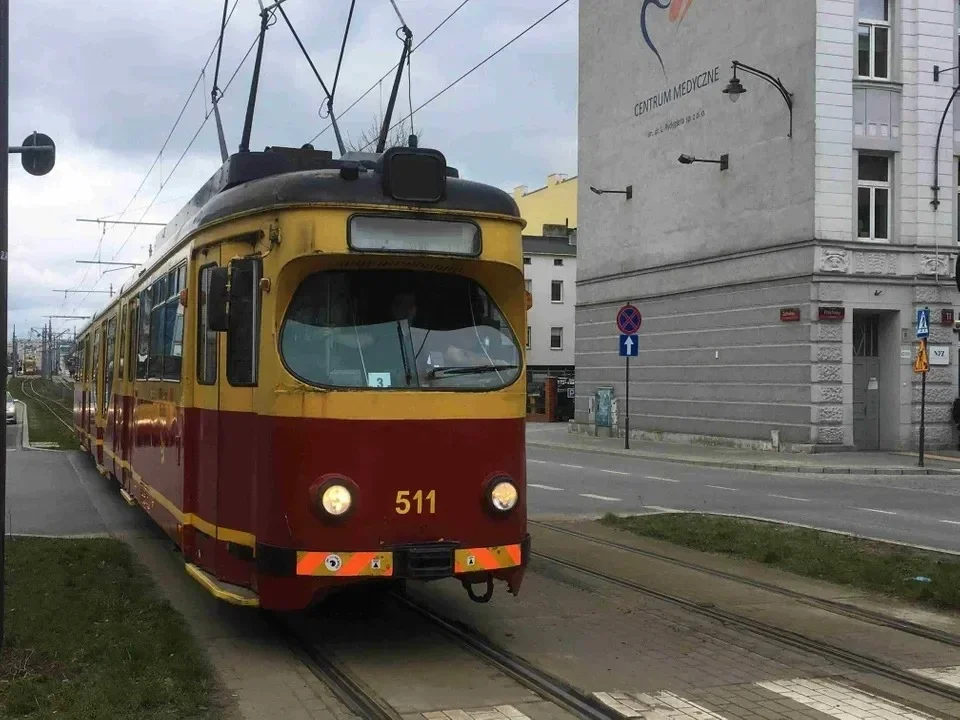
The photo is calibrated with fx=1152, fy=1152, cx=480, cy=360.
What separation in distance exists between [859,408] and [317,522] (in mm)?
21882

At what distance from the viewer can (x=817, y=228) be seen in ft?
83.1

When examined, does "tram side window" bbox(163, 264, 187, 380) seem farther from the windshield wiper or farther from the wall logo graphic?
the wall logo graphic

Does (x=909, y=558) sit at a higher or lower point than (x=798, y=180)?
lower

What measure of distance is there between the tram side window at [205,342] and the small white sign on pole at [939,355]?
21.3m

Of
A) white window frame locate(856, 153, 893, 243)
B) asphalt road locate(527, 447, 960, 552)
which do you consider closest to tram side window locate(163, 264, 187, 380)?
asphalt road locate(527, 447, 960, 552)

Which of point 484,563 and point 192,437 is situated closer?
point 484,563

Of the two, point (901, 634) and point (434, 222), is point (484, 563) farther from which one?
point (901, 634)

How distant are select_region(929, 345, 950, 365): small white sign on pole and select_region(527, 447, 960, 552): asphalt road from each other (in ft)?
15.5

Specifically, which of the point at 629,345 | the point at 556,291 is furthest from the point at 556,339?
the point at 629,345

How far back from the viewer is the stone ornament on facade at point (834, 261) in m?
25.3

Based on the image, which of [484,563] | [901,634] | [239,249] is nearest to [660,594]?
[901,634]

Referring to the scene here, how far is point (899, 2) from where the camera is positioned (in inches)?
1030

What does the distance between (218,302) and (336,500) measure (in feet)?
4.79

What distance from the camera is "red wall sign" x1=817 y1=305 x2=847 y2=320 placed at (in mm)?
25219
